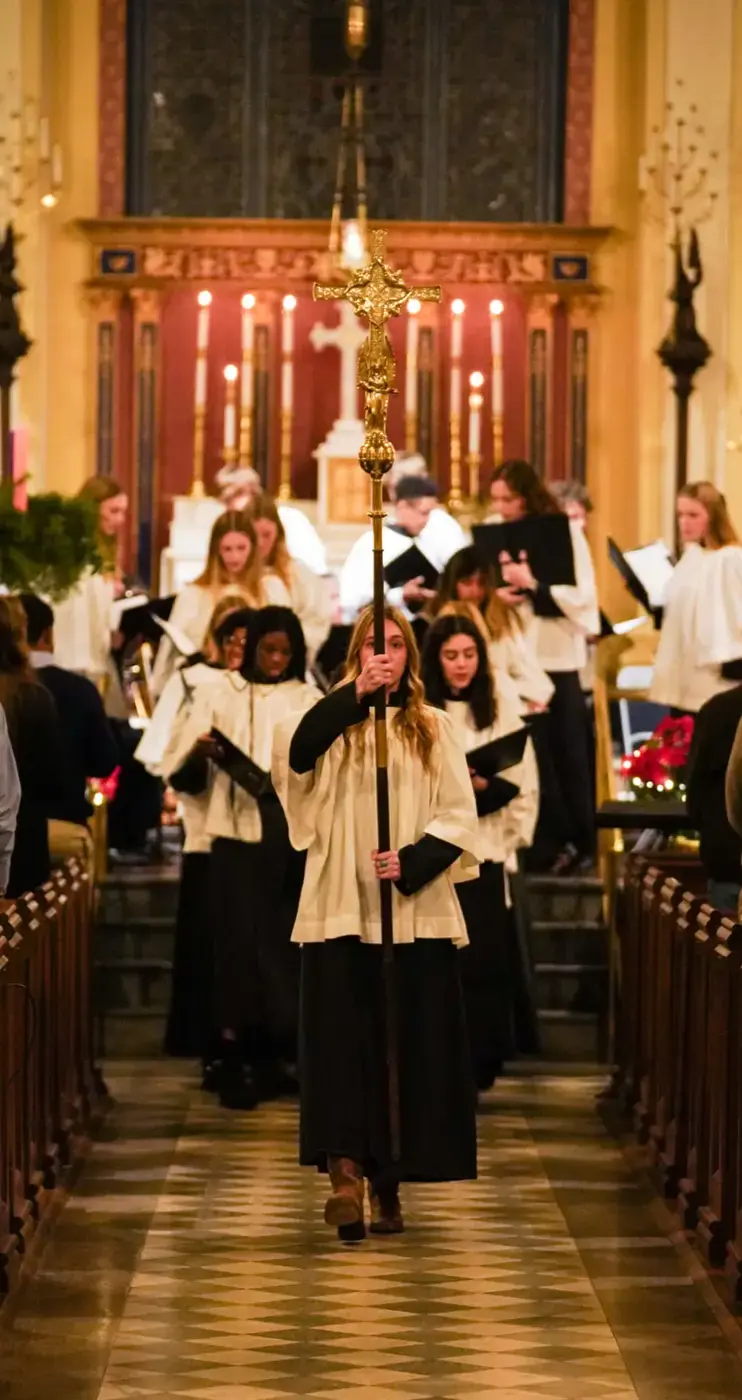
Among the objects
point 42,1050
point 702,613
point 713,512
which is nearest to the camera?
point 42,1050

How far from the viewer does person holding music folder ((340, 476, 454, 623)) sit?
11781 mm

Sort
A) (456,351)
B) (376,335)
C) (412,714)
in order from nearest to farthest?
(376,335)
(412,714)
(456,351)

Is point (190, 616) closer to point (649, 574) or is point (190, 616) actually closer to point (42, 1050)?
point (649, 574)

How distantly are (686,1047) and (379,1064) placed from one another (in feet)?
3.71

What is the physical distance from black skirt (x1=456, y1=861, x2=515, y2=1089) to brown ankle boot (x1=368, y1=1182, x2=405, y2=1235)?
212cm

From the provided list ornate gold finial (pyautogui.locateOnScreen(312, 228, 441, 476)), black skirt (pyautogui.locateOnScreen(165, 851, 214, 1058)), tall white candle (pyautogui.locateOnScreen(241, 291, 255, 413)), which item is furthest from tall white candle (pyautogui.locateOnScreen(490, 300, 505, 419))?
ornate gold finial (pyautogui.locateOnScreen(312, 228, 441, 476))

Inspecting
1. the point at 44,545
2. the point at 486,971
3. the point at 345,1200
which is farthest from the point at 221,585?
the point at 345,1200

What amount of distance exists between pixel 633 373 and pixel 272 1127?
851 centimetres

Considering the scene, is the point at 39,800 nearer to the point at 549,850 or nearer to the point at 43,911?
the point at 43,911

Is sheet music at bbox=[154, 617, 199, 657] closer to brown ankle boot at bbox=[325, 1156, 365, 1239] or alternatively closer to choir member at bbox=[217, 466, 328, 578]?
choir member at bbox=[217, 466, 328, 578]

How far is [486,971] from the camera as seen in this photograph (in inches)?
394

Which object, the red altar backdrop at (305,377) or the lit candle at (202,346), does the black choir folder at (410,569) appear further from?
the red altar backdrop at (305,377)

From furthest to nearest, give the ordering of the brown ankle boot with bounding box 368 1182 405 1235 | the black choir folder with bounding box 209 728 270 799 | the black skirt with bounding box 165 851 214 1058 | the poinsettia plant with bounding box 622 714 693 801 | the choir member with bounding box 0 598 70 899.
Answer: the poinsettia plant with bounding box 622 714 693 801, the black skirt with bounding box 165 851 214 1058, the black choir folder with bounding box 209 728 270 799, the choir member with bounding box 0 598 70 899, the brown ankle boot with bounding box 368 1182 405 1235

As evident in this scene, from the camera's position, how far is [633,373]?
55.8 feet
